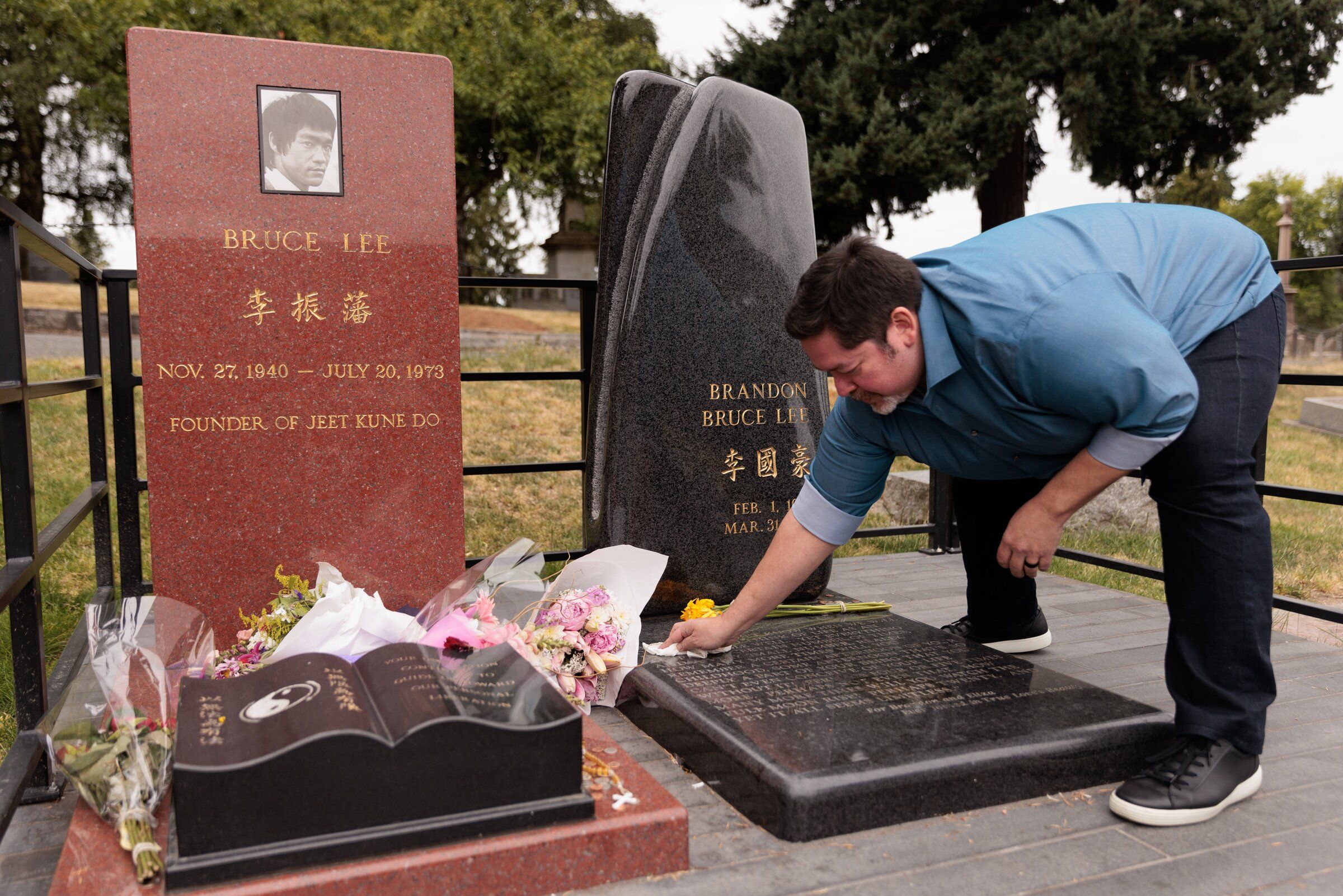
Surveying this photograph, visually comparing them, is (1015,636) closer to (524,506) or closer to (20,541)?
(20,541)

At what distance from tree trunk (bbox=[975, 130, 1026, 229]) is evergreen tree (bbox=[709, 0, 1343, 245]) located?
0.02 metres

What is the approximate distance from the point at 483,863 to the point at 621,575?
1243mm

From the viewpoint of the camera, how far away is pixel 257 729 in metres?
1.74

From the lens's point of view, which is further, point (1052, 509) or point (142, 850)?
point (1052, 509)

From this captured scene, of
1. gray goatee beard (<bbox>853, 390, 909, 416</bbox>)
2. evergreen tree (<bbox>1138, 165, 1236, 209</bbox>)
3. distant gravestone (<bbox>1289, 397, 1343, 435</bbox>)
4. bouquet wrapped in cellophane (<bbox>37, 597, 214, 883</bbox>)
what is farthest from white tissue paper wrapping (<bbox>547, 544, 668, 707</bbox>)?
evergreen tree (<bbox>1138, 165, 1236, 209</bbox>)

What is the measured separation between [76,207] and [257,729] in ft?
64.2

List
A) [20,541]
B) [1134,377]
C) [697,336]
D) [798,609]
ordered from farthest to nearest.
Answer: [697,336] → [798,609] → [20,541] → [1134,377]

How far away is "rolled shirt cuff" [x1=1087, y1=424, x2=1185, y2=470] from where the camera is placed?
1.92m

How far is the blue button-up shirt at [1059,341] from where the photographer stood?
188cm

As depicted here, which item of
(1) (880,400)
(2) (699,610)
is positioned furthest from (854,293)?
(2) (699,610)

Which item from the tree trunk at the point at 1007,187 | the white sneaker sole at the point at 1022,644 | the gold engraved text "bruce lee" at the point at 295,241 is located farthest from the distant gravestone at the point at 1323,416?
the gold engraved text "bruce lee" at the point at 295,241

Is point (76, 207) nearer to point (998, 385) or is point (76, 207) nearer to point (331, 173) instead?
point (331, 173)

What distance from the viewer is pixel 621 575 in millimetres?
2875

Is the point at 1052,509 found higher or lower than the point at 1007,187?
lower
